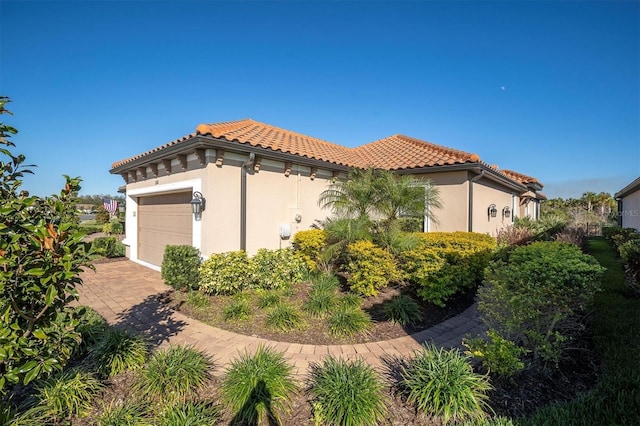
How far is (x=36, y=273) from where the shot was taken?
196 cm

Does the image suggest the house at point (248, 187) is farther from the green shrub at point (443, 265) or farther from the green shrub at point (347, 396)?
the green shrub at point (347, 396)

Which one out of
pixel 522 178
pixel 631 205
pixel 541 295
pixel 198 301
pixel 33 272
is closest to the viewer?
pixel 33 272

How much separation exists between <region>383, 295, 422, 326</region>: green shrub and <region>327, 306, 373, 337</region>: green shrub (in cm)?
54

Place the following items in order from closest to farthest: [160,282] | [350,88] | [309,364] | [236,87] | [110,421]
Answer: [110,421] < [309,364] < [160,282] < [236,87] < [350,88]

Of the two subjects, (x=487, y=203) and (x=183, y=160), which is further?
(x=487, y=203)

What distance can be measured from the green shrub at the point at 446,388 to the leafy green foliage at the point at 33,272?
343 cm

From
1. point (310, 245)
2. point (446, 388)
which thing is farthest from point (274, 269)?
point (446, 388)

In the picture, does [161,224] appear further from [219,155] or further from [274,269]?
[274,269]

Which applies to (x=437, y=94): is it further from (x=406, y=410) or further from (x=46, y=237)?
(x=46, y=237)

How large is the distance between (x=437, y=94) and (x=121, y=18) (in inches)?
438

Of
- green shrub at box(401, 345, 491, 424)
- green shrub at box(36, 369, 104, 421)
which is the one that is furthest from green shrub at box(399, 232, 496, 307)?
green shrub at box(36, 369, 104, 421)

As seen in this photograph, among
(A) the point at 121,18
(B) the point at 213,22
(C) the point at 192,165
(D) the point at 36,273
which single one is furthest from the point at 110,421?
(B) the point at 213,22

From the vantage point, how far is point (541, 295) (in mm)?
3574

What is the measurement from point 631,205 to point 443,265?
924 inches
